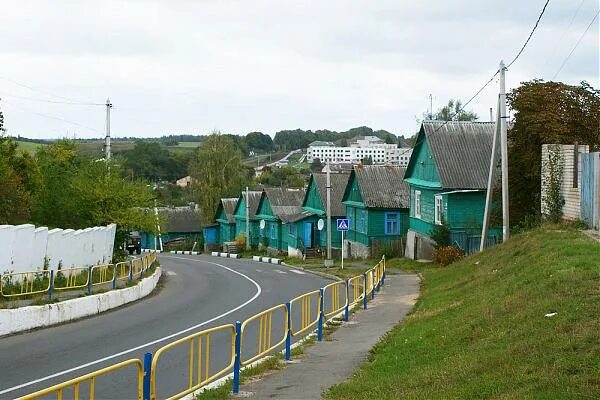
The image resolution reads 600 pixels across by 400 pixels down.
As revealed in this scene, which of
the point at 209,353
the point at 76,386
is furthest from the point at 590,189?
the point at 76,386

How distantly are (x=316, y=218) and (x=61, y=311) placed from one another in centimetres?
4227

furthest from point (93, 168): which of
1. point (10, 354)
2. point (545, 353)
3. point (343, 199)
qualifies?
point (545, 353)

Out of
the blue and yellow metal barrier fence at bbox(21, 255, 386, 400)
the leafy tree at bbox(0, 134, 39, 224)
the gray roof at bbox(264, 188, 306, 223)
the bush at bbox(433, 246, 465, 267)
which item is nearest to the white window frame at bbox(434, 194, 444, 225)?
the bush at bbox(433, 246, 465, 267)

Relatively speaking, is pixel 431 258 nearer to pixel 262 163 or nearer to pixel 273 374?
pixel 273 374

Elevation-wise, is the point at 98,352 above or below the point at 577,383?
below

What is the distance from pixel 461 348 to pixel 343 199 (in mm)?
45366

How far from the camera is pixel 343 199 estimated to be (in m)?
57.7

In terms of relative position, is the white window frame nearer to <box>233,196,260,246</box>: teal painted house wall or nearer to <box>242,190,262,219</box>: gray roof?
<box>233,196,260,246</box>: teal painted house wall

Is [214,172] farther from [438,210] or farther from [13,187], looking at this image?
[13,187]

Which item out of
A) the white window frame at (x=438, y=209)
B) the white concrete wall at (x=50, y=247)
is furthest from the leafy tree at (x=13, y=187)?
the white window frame at (x=438, y=209)

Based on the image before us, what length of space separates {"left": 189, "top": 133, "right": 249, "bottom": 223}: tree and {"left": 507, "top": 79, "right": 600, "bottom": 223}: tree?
218 ft

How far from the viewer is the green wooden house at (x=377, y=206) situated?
51750 millimetres

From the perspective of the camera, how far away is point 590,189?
2405cm

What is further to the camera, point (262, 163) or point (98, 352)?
point (262, 163)
